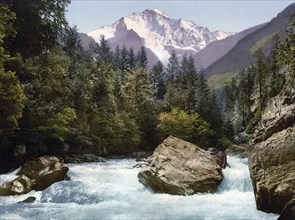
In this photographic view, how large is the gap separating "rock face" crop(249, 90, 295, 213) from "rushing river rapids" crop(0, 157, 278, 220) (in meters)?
0.77

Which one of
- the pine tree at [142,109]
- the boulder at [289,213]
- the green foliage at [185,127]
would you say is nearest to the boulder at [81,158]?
the pine tree at [142,109]

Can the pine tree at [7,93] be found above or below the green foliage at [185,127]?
above

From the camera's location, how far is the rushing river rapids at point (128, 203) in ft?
48.0

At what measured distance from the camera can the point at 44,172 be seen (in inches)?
766

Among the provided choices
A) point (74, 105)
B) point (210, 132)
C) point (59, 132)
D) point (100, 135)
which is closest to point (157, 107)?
point (210, 132)

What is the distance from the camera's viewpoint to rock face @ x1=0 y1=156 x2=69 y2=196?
18.1 metres

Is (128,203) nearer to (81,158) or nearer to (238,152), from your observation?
(81,158)

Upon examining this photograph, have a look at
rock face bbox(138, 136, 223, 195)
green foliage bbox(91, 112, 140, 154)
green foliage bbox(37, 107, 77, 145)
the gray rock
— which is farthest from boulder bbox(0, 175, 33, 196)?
the gray rock

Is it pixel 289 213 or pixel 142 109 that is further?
pixel 142 109

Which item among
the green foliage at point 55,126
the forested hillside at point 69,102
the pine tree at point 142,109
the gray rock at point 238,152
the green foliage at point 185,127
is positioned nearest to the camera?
the forested hillside at point 69,102

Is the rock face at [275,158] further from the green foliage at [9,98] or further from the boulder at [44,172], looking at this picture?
the green foliage at [9,98]

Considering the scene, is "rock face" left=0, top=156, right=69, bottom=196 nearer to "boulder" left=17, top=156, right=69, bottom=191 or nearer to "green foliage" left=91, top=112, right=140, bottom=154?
"boulder" left=17, top=156, right=69, bottom=191

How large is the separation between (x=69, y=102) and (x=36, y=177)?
18008 mm

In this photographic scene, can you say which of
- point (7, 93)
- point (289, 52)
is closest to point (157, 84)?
point (7, 93)
